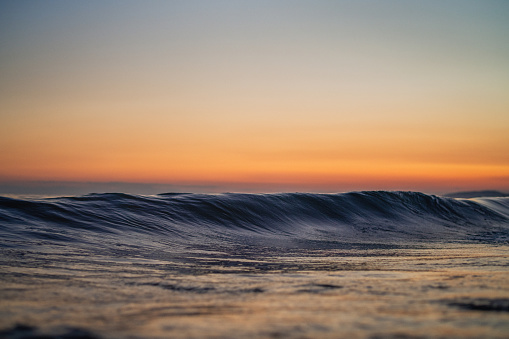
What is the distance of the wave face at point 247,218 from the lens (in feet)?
19.6

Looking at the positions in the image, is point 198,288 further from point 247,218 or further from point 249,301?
point 247,218

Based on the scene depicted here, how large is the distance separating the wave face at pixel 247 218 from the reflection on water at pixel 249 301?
7.92 feet

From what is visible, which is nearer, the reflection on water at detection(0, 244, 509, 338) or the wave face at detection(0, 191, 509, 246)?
the reflection on water at detection(0, 244, 509, 338)

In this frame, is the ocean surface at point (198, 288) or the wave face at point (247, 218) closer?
the ocean surface at point (198, 288)

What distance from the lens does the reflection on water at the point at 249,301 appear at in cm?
149

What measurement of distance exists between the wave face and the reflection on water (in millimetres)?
2415

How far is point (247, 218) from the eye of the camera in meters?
9.06

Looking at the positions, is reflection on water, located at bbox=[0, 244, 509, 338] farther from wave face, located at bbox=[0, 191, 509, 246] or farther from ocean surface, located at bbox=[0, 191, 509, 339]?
wave face, located at bbox=[0, 191, 509, 246]

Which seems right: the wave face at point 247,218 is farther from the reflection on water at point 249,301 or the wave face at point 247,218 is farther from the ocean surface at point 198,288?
the reflection on water at point 249,301

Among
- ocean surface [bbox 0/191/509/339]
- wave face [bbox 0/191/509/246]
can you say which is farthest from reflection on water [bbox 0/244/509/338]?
wave face [bbox 0/191/509/246]

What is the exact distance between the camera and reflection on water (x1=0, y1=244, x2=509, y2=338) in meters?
1.49

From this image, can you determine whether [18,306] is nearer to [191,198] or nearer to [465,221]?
[191,198]

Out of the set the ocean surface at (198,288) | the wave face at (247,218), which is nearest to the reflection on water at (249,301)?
the ocean surface at (198,288)

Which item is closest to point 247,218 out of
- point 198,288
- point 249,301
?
point 198,288
